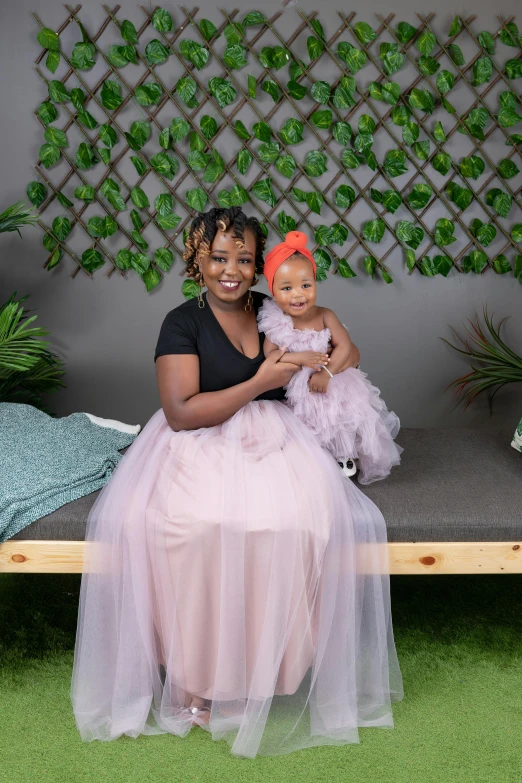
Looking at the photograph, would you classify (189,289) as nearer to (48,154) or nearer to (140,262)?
(140,262)

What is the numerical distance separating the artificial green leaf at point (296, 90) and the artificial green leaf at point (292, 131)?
4.4 inches

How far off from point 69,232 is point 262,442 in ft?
6.73

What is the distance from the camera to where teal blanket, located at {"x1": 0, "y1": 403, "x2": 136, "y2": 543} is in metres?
2.11

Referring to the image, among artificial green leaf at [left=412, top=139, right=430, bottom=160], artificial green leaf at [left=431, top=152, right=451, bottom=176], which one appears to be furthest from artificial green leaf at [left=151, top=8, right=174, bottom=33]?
artificial green leaf at [left=431, top=152, right=451, bottom=176]

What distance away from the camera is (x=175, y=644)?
6.26 ft

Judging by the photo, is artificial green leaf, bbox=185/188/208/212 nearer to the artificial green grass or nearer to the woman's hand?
the woman's hand

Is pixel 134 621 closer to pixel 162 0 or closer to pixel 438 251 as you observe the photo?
pixel 438 251

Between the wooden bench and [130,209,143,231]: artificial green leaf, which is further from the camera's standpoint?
[130,209,143,231]: artificial green leaf

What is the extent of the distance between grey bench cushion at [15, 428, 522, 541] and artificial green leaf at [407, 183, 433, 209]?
1550mm

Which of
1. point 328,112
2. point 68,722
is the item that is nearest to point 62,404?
point 328,112

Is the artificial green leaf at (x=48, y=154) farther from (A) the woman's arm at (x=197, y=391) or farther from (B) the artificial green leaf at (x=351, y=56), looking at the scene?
(A) the woman's arm at (x=197, y=391)

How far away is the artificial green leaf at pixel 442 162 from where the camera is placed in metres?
3.77

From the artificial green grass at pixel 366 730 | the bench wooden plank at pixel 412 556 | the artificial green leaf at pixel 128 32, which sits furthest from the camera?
the artificial green leaf at pixel 128 32

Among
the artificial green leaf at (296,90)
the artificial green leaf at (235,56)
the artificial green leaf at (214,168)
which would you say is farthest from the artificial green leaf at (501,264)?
the artificial green leaf at (235,56)
